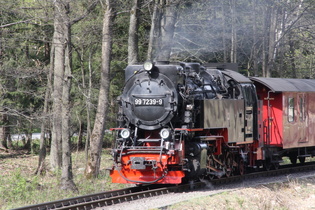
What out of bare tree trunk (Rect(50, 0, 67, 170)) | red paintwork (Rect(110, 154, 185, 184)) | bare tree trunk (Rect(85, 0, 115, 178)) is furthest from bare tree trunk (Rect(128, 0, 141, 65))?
red paintwork (Rect(110, 154, 185, 184))

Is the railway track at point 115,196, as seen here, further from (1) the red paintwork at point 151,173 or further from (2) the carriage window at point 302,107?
(2) the carriage window at point 302,107

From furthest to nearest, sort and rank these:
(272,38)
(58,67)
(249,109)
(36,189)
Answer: (272,38), (58,67), (249,109), (36,189)

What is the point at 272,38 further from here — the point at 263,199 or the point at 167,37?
the point at 263,199

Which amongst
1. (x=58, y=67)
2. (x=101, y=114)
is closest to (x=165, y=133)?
(x=101, y=114)

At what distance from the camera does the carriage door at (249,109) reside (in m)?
13.7

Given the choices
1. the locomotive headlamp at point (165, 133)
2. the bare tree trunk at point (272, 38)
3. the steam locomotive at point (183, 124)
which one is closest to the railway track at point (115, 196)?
the steam locomotive at point (183, 124)

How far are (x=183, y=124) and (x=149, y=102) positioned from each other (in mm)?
1009

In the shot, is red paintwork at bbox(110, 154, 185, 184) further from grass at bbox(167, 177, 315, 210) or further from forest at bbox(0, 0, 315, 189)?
forest at bbox(0, 0, 315, 189)

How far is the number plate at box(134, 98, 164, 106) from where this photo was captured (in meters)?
11.5

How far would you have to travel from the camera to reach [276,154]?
15.8 m

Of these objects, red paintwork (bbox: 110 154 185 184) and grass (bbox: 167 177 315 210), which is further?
red paintwork (bbox: 110 154 185 184)

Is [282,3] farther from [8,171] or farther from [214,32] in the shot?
[8,171]

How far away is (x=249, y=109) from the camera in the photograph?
13.9 meters

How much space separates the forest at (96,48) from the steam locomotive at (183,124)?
69.7 inches
